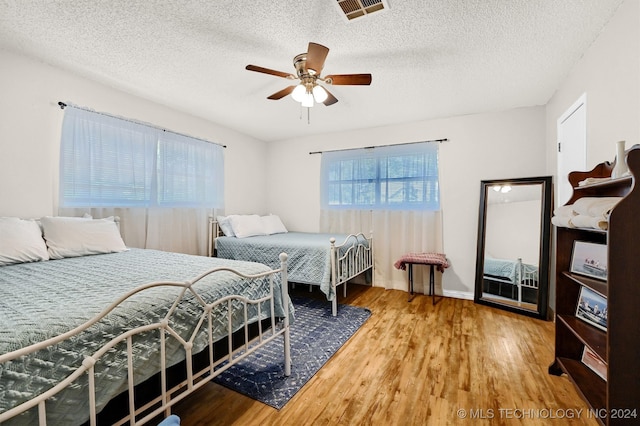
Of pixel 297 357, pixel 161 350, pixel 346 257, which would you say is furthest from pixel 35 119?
pixel 346 257

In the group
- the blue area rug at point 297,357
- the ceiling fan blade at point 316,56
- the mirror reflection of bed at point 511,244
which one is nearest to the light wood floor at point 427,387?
the blue area rug at point 297,357

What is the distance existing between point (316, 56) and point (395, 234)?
2673mm

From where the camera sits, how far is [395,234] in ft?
12.8

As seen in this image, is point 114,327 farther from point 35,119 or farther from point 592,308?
point 592,308

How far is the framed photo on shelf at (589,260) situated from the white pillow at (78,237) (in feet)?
10.9

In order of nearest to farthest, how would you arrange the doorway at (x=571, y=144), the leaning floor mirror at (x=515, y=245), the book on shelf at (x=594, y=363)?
1. the book on shelf at (x=594, y=363)
2. the doorway at (x=571, y=144)
3. the leaning floor mirror at (x=515, y=245)

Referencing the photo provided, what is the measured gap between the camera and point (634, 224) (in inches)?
46.1

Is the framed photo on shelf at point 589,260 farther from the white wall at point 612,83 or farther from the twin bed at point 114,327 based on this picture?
the twin bed at point 114,327

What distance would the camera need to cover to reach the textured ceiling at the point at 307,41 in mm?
1678

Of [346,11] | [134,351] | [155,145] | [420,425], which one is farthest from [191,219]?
[420,425]

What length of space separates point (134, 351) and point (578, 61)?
3372mm

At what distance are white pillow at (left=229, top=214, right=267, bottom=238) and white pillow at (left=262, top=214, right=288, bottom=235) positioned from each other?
9cm

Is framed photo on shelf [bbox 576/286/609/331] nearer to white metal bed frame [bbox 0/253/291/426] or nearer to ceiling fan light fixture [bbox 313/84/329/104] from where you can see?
white metal bed frame [bbox 0/253/291/426]

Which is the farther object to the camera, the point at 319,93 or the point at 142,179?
the point at 142,179
